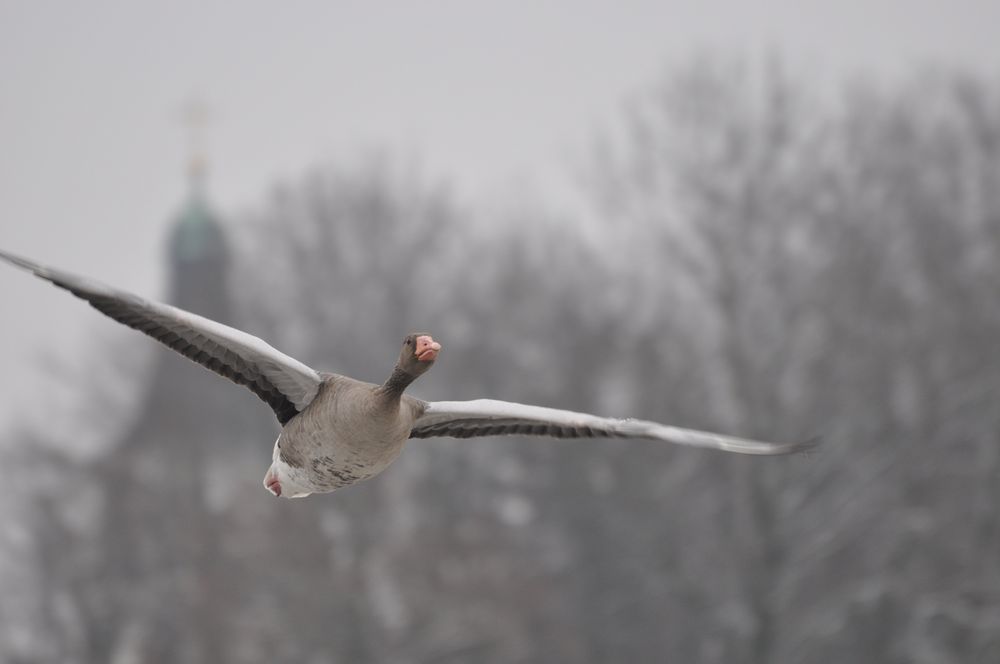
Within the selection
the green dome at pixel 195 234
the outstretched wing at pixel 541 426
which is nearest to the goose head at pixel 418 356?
the outstretched wing at pixel 541 426

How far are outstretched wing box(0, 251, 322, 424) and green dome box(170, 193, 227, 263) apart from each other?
198ft

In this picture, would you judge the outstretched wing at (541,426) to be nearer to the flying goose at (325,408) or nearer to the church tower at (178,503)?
the flying goose at (325,408)

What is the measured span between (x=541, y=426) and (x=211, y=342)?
2215mm

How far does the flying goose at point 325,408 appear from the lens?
10.2 metres

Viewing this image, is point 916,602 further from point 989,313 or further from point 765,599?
point 989,313

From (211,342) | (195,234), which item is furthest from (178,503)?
(195,234)

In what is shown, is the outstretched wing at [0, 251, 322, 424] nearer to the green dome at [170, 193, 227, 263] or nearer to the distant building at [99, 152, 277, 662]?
the distant building at [99, 152, 277, 662]

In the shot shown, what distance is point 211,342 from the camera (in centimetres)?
1070

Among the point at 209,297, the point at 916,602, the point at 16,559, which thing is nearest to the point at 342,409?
the point at 916,602

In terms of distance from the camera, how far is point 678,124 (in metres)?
36.1

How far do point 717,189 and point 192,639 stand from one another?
12369mm

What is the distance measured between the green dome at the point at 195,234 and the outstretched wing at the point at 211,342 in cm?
6026

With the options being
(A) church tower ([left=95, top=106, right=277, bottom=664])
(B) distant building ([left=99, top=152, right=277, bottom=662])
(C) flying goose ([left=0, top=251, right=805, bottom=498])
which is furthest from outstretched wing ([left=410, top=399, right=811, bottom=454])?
(A) church tower ([left=95, top=106, right=277, bottom=664])

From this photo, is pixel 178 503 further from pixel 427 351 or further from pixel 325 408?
pixel 427 351
